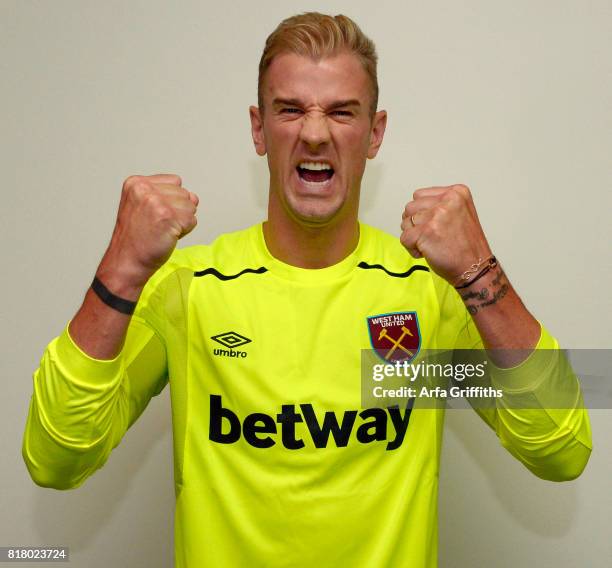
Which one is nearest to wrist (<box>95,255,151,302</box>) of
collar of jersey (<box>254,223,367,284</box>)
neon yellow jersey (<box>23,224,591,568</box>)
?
neon yellow jersey (<box>23,224,591,568</box>)

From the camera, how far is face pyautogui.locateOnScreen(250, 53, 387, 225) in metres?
1.34

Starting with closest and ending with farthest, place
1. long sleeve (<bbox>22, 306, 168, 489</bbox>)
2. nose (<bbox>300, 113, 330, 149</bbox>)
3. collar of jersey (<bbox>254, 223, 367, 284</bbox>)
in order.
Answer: long sleeve (<bbox>22, 306, 168, 489</bbox>)
nose (<bbox>300, 113, 330, 149</bbox>)
collar of jersey (<bbox>254, 223, 367, 284</bbox>)

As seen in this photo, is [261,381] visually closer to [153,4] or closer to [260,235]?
[260,235]

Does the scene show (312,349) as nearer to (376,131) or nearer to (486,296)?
(486,296)

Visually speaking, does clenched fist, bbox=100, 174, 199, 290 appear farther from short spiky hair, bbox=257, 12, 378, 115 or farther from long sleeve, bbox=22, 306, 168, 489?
short spiky hair, bbox=257, 12, 378, 115

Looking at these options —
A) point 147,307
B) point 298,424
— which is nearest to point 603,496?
point 298,424

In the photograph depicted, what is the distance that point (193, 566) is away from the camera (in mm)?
1365

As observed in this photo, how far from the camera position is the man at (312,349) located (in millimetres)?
1226

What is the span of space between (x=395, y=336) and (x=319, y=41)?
1.75 ft

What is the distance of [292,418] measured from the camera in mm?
1331

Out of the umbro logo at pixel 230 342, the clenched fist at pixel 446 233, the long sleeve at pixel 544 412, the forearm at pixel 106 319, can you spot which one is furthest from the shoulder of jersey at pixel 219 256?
the long sleeve at pixel 544 412

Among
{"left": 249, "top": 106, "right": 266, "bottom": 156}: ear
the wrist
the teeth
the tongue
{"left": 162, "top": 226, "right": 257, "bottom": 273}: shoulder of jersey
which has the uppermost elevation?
{"left": 249, "top": 106, "right": 266, "bottom": 156}: ear

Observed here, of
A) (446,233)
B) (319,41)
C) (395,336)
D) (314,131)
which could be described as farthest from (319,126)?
(395,336)

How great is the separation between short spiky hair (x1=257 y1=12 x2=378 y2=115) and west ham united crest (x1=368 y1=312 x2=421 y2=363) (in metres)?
0.37
